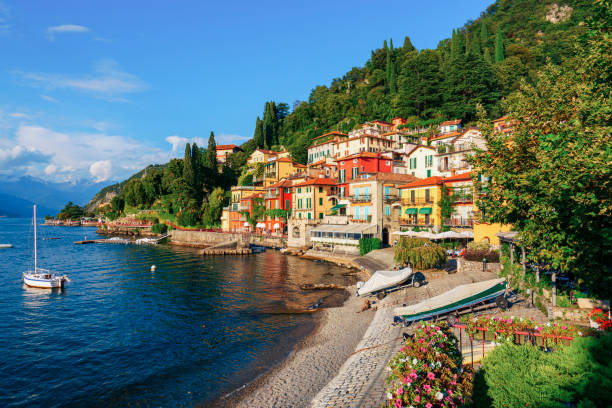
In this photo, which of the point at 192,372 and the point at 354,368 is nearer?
the point at 354,368

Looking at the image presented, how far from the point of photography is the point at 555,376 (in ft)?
18.5

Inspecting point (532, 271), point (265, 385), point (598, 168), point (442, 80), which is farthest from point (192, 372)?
point (442, 80)

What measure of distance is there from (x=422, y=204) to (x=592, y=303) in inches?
1092

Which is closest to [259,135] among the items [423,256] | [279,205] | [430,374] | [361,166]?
[279,205]

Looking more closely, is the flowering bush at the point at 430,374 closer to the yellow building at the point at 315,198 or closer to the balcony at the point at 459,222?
the balcony at the point at 459,222

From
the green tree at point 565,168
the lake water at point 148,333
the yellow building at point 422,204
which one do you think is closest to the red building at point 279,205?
the lake water at point 148,333

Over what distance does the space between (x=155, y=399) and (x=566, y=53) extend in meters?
83.4

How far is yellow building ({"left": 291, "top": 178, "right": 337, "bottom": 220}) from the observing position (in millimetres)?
51344

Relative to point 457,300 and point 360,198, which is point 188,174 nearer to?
point 360,198

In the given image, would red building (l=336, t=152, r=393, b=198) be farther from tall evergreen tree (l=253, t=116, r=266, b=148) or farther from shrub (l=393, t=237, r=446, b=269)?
tall evergreen tree (l=253, t=116, r=266, b=148)

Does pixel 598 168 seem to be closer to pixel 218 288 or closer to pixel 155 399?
pixel 155 399

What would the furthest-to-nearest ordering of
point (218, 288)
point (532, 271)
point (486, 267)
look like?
point (218, 288) < point (486, 267) < point (532, 271)

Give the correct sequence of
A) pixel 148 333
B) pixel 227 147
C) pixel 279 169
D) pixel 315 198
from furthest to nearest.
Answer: pixel 227 147 → pixel 279 169 → pixel 315 198 → pixel 148 333

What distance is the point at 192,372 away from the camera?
1457 cm
